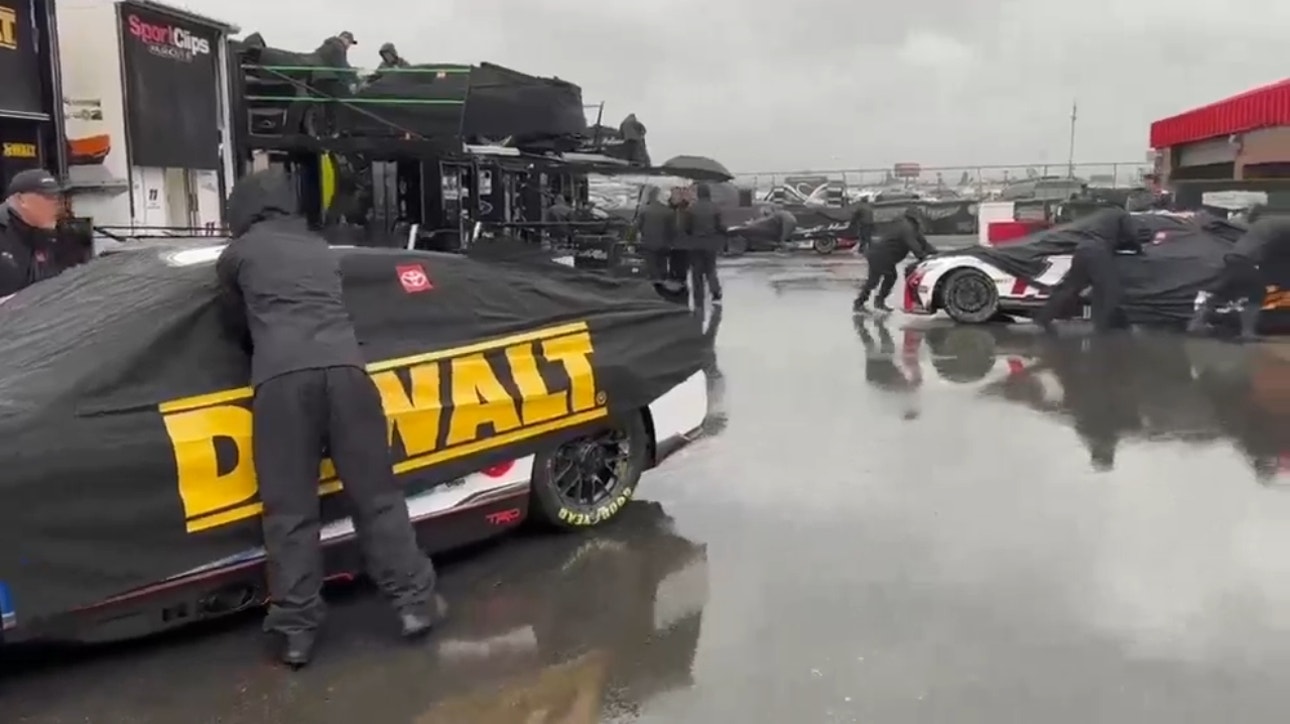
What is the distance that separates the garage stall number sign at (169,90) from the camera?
9.64m

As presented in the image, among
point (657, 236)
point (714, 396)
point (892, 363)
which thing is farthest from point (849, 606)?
point (657, 236)

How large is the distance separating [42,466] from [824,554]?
3274mm

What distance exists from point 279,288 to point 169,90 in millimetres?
6632

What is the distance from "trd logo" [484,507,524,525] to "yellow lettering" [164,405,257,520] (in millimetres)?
1305

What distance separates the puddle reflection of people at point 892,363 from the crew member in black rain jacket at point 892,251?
1294mm

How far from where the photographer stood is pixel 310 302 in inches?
175

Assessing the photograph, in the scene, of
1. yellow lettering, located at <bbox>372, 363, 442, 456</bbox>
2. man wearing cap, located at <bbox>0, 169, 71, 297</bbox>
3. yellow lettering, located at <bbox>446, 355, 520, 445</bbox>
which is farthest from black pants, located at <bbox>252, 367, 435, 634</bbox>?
man wearing cap, located at <bbox>0, 169, 71, 297</bbox>

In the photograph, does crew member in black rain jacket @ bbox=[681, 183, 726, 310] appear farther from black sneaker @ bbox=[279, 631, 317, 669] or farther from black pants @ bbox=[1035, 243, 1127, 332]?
black sneaker @ bbox=[279, 631, 317, 669]

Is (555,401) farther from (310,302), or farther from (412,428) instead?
(310,302)

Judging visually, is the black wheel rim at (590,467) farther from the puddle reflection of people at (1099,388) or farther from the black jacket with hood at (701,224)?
the black jacket with hood at (701,224)

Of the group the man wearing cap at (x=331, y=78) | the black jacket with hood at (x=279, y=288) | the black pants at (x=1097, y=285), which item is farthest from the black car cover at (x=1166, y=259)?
the black jacket with hood at (x=279, y=288)

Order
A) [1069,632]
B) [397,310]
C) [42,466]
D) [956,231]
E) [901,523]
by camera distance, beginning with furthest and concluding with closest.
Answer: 1. [956,231]
2. [901,523]
3. [397,310]
4. [1069,632]
5. [42,466]

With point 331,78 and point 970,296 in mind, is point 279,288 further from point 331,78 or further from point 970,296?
point 970,296

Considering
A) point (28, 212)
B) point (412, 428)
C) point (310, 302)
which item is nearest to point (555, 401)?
point (412, 428)
